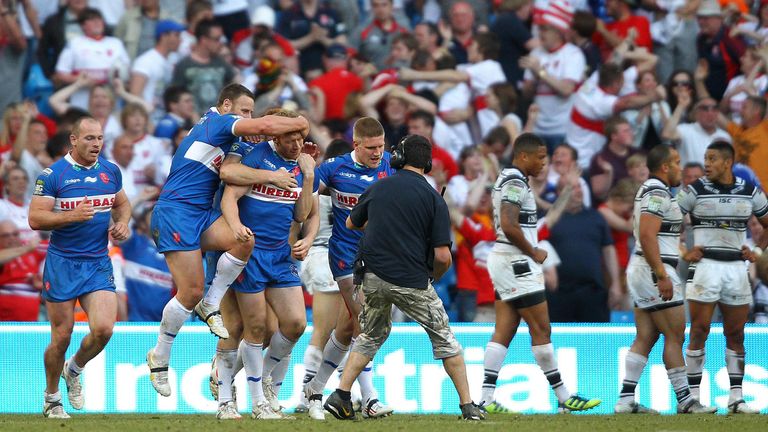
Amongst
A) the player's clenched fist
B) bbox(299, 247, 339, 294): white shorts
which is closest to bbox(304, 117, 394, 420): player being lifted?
Answer: bbox(299, 247, 339, 294): white shorts

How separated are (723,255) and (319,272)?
147 inches

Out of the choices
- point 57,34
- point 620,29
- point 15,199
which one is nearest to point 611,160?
point 620,29

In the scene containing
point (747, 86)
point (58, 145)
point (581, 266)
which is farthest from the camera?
point (747, 86)

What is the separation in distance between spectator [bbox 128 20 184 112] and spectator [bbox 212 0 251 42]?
109 centimetres

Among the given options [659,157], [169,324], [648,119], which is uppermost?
[648,119]

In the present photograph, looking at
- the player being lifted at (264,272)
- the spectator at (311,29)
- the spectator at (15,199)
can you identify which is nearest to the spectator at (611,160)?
the spectator at (311,29)

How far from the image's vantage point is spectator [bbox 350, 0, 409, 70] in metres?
19.3

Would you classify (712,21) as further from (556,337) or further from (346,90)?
(556,337)

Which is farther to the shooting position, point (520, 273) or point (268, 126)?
point (520, 273)

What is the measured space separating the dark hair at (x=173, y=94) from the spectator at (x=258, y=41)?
128 cm

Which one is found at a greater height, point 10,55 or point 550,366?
point 10,55

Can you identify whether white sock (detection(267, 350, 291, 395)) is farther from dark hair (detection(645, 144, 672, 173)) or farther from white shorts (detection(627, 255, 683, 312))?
dark hair (detection(645, 144, 672, 173))

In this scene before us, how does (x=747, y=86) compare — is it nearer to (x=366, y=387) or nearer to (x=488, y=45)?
(x=488, y=45)

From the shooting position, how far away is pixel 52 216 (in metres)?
11.5
